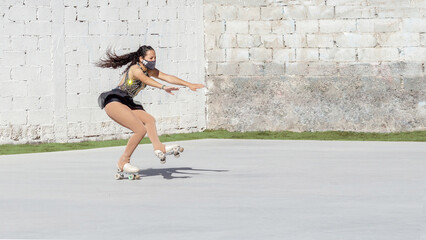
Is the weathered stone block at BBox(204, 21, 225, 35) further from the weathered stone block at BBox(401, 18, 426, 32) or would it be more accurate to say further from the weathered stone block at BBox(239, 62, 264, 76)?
the weathered stone block at BBox(401, 18, 426, 32)

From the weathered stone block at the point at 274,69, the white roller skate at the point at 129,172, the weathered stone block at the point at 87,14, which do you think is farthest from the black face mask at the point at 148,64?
the weathered stone block at the point at 274,69

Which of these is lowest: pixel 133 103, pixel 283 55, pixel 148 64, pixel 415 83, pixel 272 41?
pixel 415 83

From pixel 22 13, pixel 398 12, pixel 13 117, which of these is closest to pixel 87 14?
pixel 22 13

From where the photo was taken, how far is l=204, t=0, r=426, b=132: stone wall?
1780 cm

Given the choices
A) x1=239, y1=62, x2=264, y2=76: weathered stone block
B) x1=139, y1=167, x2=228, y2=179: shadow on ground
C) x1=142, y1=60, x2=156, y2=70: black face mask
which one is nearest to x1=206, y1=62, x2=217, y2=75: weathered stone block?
x1=239, y1=62, x2=264, y2=76: weathered stone block

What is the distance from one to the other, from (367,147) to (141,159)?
3.57 metres

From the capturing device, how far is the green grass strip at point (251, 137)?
15852 mm

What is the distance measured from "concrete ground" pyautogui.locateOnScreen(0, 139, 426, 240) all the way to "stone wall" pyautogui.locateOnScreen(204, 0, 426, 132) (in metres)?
2.68

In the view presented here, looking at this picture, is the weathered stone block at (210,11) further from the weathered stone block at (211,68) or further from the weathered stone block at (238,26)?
the weathered stone block at (211,68)

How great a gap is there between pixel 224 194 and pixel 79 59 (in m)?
7.20

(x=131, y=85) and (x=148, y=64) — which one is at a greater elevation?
(x=148, y=64)

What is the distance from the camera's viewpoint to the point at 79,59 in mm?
16719

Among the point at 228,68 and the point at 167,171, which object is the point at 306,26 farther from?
the point at 167,171

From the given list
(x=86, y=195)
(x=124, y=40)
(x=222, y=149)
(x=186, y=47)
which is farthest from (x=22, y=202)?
(x=186, y=47)
